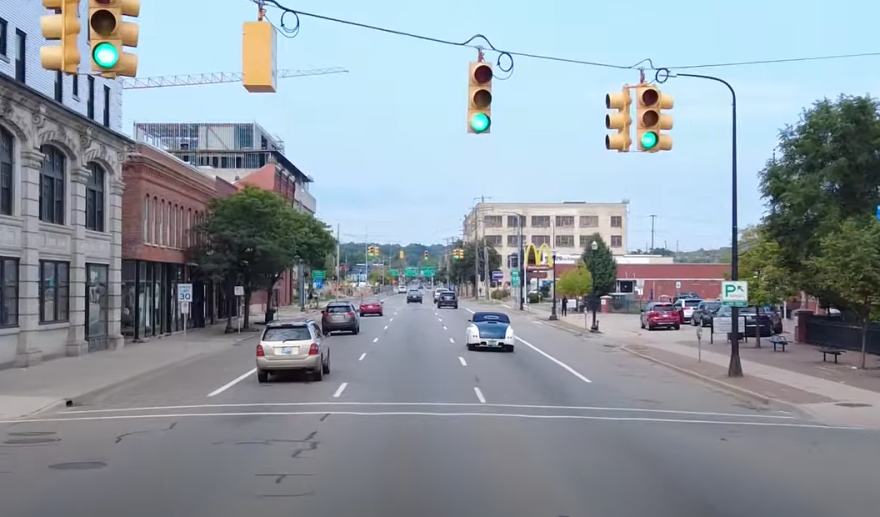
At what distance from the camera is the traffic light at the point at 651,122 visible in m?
16.3

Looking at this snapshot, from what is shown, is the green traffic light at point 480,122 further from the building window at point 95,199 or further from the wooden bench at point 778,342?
the wooden bench at point 778,342

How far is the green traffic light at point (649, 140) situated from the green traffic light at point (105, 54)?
8734 mm

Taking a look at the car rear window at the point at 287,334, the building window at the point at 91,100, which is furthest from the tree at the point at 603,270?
the car rear window at the point at 287,334

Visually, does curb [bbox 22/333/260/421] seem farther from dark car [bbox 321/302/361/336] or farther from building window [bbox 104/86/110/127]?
dark car [bbox 321/302/361/336]

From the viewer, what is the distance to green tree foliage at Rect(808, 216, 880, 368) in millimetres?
25750

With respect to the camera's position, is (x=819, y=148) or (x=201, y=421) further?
(x=819, y=148)

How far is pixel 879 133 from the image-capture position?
33688 mm

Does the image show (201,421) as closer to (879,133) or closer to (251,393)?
(251,393)

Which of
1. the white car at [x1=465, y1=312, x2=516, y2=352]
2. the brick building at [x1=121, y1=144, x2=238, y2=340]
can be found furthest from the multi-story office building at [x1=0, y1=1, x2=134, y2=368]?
the white car at [x1=465, y1=312, x2=516, y2=352]

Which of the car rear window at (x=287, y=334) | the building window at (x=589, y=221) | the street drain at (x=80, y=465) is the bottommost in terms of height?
the street drain at (x=80, y=465)

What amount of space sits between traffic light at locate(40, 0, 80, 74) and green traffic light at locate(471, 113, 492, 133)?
18.9 ft

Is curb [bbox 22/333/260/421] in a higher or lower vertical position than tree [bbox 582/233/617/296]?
lower

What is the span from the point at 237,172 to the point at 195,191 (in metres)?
45.7

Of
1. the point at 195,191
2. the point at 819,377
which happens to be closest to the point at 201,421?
the point at 819,377
